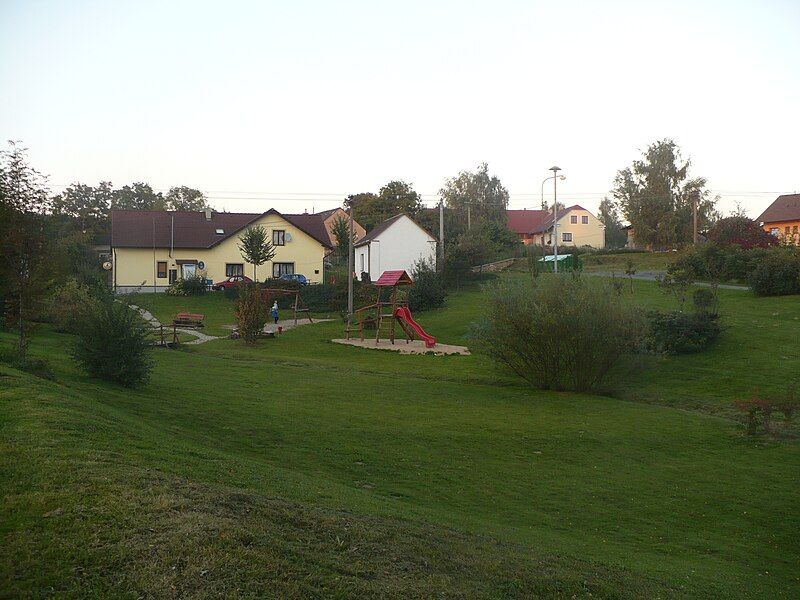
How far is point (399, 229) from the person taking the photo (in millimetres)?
68875

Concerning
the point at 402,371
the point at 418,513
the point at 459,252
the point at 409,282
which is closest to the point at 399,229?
the point at 459,252

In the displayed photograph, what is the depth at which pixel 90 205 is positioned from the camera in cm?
12331

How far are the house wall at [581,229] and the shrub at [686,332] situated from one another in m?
67.5

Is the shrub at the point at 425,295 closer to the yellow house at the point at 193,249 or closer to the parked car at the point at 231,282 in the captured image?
the parked car at the point at 231,282

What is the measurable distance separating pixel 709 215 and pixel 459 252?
40.5 m

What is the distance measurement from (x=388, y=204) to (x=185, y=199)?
1756 inches

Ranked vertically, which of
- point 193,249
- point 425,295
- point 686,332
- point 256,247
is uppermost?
point 193,249

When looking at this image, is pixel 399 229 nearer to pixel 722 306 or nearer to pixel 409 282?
pixel 409 282

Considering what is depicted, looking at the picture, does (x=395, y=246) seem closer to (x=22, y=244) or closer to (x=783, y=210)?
(x=783, y=210)

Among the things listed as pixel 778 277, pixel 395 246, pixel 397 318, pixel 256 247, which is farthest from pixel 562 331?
pixel 395 246

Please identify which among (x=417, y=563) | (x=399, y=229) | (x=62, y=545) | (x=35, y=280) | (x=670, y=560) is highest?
(x=399, y=229)

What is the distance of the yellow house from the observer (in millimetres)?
68000

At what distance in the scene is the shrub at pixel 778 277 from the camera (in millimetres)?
43438

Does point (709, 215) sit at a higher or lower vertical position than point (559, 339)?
higher
